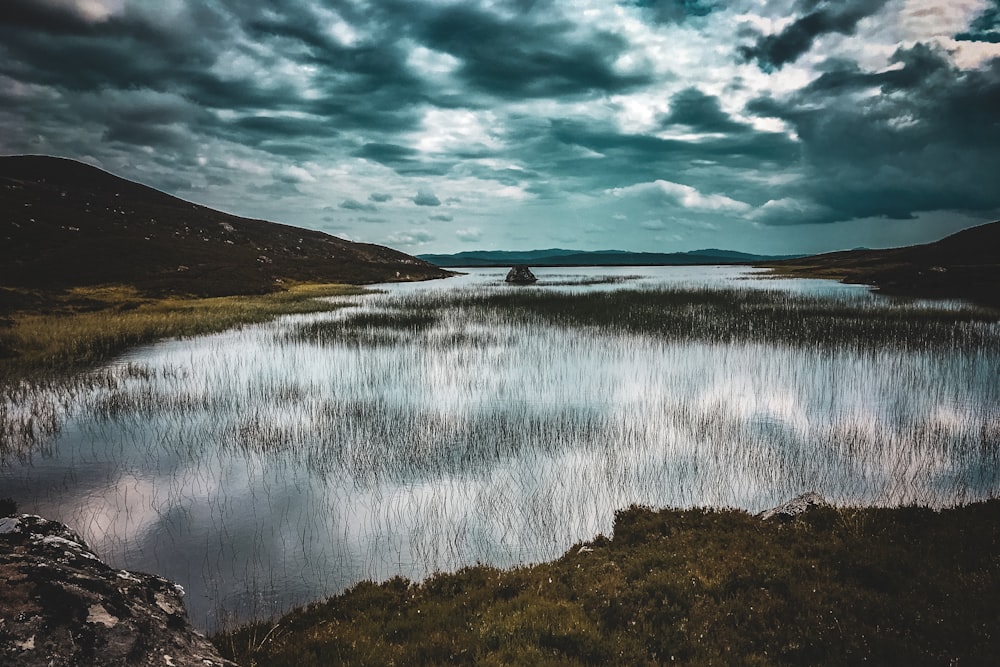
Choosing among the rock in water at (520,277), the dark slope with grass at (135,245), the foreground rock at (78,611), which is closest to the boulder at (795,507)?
the foreground rock at (78,611)

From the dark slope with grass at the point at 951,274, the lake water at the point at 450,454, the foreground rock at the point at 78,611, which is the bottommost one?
the lake water at the point at 450,454

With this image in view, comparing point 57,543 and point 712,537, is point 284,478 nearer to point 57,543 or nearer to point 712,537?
point 57,543

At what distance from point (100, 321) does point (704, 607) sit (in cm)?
5385

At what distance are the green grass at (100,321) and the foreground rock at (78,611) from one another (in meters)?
26.4

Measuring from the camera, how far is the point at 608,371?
28250mm

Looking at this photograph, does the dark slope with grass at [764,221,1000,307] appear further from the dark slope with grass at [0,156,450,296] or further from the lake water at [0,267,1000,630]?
the dark slope with grass at [0,156,450,296]

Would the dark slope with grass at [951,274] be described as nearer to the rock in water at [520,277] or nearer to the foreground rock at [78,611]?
the rock in water at [520,277]

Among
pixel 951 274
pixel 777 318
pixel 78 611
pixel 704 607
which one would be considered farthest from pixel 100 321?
pixel 951 274

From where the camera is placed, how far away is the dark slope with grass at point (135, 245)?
8017 centimetres

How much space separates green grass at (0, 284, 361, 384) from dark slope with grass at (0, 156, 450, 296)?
28.2ft

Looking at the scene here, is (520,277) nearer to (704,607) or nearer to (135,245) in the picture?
(135,245)

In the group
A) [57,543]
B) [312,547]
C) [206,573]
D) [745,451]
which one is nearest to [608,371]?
[745,451]

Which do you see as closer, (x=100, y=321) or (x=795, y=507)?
(x=795, y=507)

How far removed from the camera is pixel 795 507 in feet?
39.0
